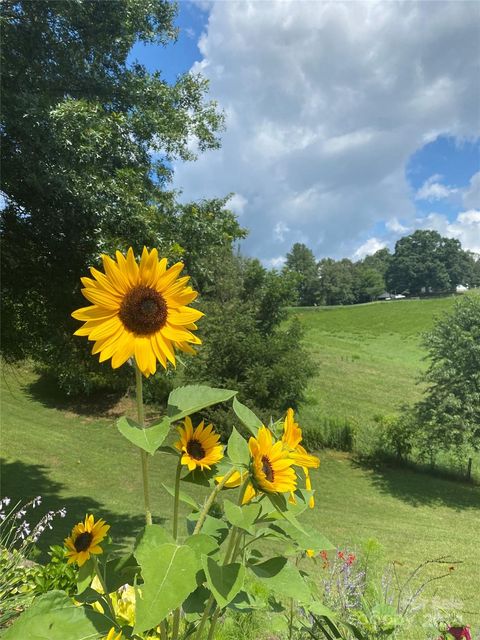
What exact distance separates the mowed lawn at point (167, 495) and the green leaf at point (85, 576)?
17.6 feet

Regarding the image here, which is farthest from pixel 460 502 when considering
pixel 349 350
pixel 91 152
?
pixel 349 350

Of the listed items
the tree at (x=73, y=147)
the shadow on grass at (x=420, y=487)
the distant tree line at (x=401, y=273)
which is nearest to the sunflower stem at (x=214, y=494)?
the tree at (x=73, y=147)

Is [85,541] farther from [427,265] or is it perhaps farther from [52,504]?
[427,265]

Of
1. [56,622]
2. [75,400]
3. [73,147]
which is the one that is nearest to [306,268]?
[75,400]

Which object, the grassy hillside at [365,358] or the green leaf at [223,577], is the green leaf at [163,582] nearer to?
the green leaf at [223,577]

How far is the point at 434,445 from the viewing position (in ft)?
40.4

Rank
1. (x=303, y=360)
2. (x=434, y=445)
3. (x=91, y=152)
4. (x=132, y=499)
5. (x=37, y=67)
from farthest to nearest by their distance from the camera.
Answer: (x=303, y=360) → (x=434, y=445) → (x=132, y=499) → (x=37, y=67) → (x=91, y=152)

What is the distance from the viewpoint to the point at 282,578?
88 centimetres

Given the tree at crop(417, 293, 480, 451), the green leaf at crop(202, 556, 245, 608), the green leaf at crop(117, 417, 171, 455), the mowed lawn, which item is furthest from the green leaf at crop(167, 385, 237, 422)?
the tree at crop(417, 293, 480, 451)

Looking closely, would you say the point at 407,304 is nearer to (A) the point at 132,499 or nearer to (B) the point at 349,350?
(B) the point at 349,350

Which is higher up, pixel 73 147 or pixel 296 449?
pixel 73 147

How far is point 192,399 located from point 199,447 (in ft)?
0.55

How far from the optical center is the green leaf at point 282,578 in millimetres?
839

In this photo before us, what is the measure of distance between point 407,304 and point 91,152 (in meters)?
46.1
